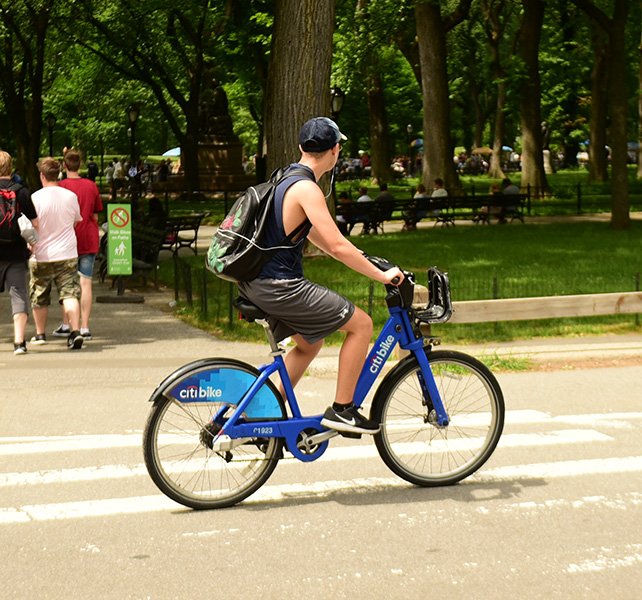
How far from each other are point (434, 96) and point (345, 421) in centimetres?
2821

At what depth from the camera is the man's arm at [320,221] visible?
540 centimetres

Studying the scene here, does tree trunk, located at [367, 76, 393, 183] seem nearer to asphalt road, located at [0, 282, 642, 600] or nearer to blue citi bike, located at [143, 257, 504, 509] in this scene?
asphalt road, located at [0, 282, 642, 600]

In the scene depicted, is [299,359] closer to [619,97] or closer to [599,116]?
[619,97]

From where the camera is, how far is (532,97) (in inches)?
1444

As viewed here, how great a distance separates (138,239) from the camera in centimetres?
1714

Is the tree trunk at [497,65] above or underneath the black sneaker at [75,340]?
above

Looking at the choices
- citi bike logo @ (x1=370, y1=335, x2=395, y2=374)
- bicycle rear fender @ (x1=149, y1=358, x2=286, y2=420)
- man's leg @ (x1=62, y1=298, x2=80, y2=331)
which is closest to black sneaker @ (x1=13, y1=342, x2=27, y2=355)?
man's leg @ (x1=62, y1=298, x2=80, y2=331)

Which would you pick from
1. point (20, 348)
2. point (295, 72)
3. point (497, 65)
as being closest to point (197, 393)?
A: point (20, 348)

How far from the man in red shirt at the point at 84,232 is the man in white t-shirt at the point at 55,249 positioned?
380mm

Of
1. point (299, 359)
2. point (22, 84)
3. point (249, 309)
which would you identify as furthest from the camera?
point (22, 84)

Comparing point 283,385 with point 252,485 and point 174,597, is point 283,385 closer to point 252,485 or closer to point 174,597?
point 252,485

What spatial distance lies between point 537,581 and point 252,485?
5.56 feet

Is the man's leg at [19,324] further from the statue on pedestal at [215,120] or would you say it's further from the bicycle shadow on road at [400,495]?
the statue on pedestal at [215,120]

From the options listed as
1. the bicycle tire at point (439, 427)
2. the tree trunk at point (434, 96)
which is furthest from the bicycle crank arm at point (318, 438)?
A: the tree trunk at point (434, 96)
